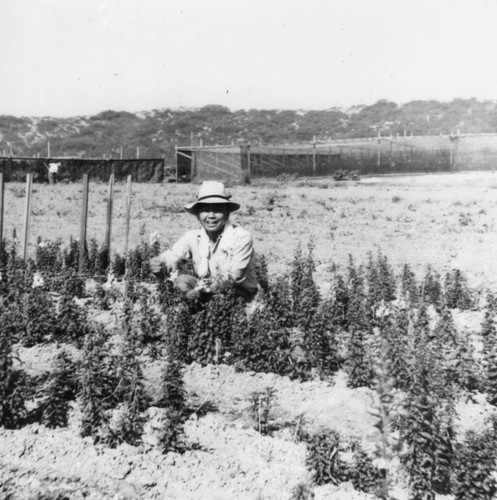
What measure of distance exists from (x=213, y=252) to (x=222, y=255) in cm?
13

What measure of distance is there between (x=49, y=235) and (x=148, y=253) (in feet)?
18.1

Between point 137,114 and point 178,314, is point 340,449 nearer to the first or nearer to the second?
point 178,314

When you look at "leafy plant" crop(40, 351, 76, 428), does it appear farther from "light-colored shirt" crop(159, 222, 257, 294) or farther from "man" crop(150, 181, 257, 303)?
"light-colored shirt" crop(159, 222, 257, 294)

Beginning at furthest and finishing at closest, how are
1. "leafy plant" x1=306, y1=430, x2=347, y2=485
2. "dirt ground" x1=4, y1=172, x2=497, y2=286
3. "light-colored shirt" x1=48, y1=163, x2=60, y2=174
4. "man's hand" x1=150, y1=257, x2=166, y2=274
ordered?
1. "light-colored shirt" x1=48, y1=163, x2=60, y2=174
2. "dirt ground" x1=4, y1=172, x2=497, y2=286
3. "man's hand" x1=150, y1=257, x2=166, y2=274
4. "leafy plant" x1=306, y1=430, x2=347, y2=485

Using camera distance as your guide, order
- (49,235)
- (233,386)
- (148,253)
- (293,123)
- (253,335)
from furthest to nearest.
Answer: (293,123)
(49,235)
(148,253)
(253,335)
(233,386)

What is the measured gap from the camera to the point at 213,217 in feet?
18.5

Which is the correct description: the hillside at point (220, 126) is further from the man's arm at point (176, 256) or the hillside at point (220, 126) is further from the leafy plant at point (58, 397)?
the leafy plant at point (58, 397)

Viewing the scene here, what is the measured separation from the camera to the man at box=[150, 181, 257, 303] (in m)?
5.56

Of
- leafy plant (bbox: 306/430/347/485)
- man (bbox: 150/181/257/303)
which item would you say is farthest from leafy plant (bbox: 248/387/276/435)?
man (bbox: 150/181/257/303)

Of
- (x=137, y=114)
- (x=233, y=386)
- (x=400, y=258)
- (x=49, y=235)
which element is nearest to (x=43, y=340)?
(x=233, y=386)

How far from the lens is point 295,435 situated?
4.20 m

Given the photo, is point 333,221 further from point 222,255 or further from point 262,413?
point 262,413

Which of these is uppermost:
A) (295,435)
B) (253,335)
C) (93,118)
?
(93,118)

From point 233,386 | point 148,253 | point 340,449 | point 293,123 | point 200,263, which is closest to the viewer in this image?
point 340,449
